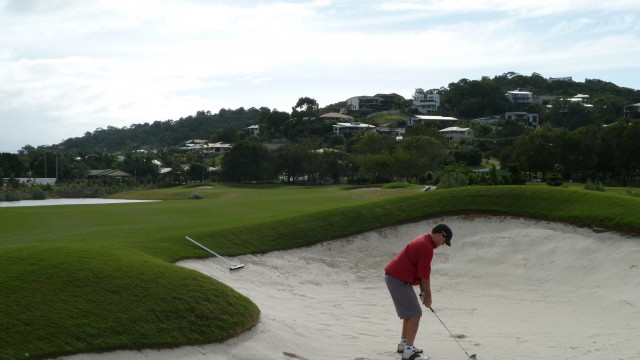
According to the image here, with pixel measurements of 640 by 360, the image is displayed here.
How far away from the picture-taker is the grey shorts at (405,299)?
10.4m

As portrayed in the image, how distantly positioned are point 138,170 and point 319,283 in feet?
285

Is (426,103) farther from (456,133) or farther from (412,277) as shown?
(412,277)

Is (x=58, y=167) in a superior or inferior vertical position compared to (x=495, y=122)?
inferior

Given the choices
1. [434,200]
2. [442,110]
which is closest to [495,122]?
[442,110]

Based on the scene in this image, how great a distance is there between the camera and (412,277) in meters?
10.4

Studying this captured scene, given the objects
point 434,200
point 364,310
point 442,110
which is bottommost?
point 364,310

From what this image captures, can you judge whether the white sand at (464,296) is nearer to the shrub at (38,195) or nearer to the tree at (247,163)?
the shrub at (38,195)

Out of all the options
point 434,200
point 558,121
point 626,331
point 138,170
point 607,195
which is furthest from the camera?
point 558,121

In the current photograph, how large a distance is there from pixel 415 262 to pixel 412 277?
0.25 metres

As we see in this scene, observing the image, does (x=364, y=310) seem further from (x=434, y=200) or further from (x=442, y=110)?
(x=442, y=110)

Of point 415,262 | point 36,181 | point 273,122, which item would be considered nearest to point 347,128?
point 273,122

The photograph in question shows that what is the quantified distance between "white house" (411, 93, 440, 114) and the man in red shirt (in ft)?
548

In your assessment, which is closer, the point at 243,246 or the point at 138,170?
the point at 243,246

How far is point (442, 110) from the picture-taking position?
176m
